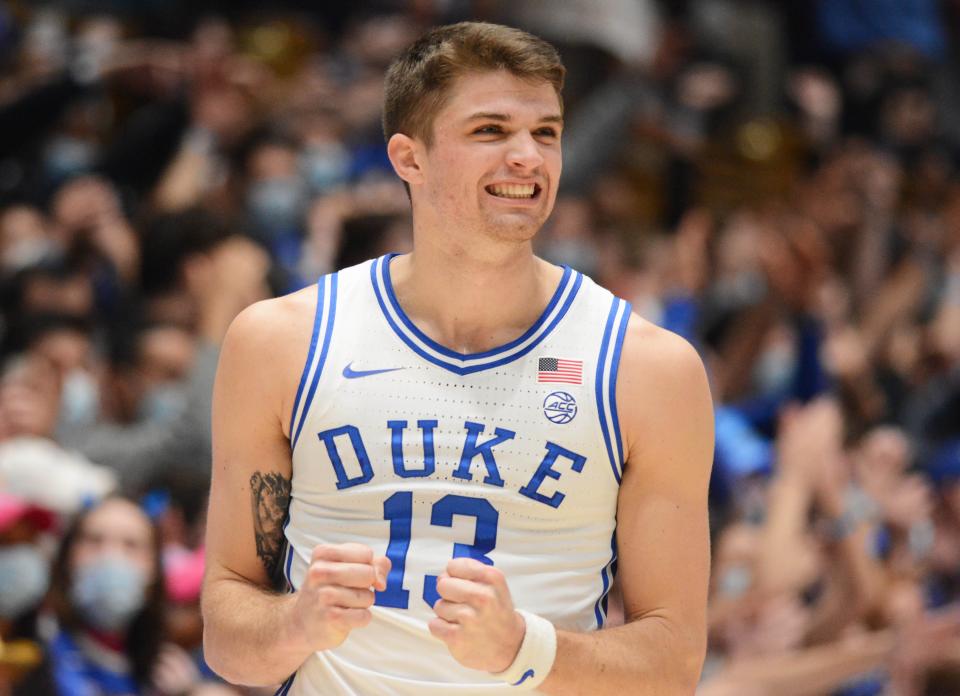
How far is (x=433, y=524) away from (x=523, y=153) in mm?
794

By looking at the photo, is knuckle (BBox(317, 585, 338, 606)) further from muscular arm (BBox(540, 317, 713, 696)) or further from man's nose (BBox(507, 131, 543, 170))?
man's nose (BBox(507, 131, 543, 170))

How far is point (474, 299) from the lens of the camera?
3289 millimetres

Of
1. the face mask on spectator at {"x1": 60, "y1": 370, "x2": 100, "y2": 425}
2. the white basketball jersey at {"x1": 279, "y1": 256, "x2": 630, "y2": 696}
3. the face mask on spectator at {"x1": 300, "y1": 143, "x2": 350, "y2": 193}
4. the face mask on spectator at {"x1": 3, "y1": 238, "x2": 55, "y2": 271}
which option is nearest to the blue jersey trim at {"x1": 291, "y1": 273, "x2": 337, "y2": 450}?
the white basketball jersey at {"x1": 279, "y1": 256, "x2": 630, "y2": 696}

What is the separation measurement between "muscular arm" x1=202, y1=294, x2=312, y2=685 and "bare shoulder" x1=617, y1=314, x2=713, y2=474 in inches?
27.9

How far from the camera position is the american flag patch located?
318 cm

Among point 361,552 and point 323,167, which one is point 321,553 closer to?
point 361,552

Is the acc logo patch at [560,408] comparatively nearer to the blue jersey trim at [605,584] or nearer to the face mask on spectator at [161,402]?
the blue jersey trim at [605,584]

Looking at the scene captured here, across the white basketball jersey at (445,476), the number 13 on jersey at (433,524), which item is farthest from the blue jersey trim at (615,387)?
the number 13 on jersey at (433,524)

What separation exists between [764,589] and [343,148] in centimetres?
431

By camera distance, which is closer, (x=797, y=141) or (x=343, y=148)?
(x=343, y=148)

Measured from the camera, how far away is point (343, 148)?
9.70m

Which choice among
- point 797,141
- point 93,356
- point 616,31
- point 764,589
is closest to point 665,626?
point 764,589

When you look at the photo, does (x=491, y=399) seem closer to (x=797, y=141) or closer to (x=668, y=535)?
(x=668, y=535)

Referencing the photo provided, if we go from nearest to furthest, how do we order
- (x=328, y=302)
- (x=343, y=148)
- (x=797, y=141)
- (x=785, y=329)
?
(x=328, y=302)
(x=785, y=329)
(x=343, y=148)
(x=797, y=141)
